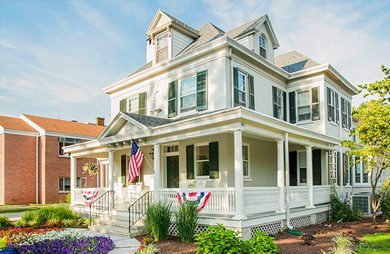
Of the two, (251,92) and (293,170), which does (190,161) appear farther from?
(293,170)

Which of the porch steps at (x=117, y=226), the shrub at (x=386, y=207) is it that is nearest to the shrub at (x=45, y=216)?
the porch steps at (x=117, y=226)

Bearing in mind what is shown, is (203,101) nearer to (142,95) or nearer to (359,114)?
(142,95)

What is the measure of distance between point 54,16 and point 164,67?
507 cm

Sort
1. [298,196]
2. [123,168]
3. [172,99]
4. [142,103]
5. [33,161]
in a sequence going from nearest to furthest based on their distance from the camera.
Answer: [298,196] → [172,99] → [142,103] → [123,168] → [33,161]

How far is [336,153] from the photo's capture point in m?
16.2

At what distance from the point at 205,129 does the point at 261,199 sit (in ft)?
9.41

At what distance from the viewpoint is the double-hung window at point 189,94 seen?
43.5 feet

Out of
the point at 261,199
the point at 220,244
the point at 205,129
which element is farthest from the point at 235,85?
the point at 220,244

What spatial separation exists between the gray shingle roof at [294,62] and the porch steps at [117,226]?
10.9m

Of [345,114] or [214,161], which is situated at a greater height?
[345,114]

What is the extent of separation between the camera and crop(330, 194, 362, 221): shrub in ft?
45.5

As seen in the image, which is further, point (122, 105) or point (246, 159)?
point (122, 105)

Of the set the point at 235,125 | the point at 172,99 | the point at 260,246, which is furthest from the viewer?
the point at 172,99

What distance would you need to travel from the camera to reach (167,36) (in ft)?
51.2
